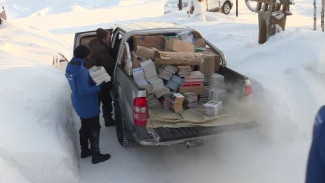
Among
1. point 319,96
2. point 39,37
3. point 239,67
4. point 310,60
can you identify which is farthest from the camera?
point 39,37

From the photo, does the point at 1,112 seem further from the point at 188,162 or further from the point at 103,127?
the point at 188,162

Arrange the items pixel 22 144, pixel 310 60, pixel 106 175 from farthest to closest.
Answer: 1. pixel 310 60
2. pixel 106 175
3. pixel 22 144

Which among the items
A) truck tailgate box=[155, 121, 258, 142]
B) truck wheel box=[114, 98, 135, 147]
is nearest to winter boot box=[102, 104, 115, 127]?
truck wheel box=[114, 98, 135, 147]

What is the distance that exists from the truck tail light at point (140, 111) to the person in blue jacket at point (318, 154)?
132 inches

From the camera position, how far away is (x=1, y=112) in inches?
217

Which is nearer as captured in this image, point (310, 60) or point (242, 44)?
point (310, 60)

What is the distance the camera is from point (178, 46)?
6.27 meters

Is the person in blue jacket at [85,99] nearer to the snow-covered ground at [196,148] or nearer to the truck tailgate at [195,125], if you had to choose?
the snow-covered ground at [196,148]

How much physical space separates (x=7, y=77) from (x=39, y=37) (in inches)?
358

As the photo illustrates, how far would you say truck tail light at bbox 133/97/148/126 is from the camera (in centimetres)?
489

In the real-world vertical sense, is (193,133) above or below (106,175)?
above

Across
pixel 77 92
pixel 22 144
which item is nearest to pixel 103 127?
pixel 77 92

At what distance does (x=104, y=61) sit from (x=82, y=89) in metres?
1.50

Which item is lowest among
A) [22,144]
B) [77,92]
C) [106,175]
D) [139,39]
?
[106,175]
